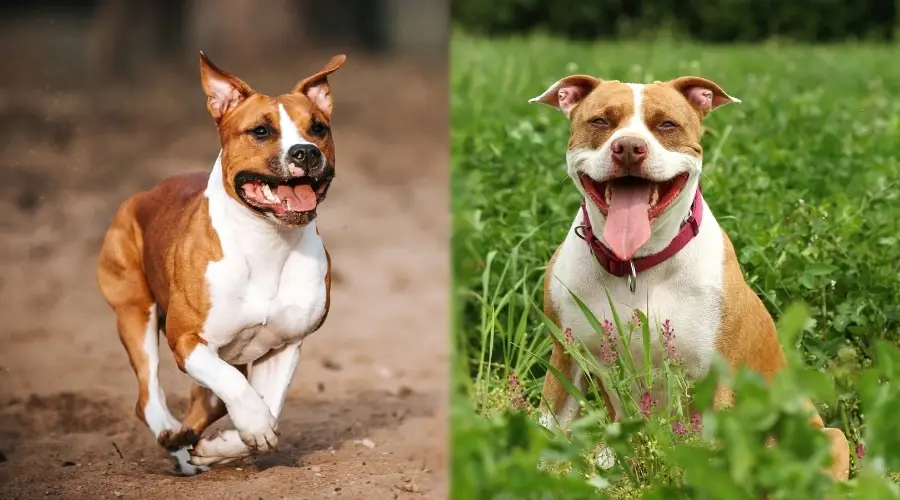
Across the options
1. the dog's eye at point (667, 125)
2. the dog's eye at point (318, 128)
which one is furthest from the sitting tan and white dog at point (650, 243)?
the dog's eye at point (318, 128)

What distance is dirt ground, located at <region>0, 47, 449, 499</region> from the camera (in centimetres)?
428

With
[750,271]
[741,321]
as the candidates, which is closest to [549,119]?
[750,271]

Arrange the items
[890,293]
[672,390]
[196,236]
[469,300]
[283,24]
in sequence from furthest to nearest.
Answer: [283,24] → [469,300] → [890,293] → [196,236] → [672,390]

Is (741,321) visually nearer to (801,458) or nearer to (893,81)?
(801,458)

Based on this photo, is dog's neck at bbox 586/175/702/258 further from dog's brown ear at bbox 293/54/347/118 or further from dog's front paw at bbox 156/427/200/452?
dog's front paw at bbox 156/427/200/452

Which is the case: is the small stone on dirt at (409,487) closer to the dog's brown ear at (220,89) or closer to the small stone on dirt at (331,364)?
the dog's brown ear at (220,89)

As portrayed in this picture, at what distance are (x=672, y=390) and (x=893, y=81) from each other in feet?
23.6

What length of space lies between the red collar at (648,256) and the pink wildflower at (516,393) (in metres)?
0.42

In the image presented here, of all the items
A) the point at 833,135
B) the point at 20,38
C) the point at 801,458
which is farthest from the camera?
the point at 20,38

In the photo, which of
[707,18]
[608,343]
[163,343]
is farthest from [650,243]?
[707,18]

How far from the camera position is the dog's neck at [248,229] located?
3.84m

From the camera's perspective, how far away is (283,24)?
1594 cm

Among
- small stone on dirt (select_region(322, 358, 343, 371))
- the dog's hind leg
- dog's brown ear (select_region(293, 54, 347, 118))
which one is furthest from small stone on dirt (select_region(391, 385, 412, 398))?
dog's brown ear (select_region(293, 54, 347, 118))

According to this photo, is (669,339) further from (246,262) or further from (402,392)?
(402,392)
